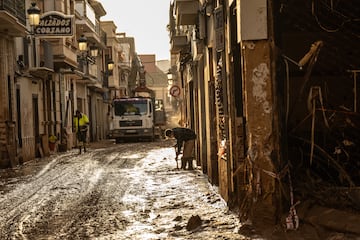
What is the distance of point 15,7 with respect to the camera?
2116cm

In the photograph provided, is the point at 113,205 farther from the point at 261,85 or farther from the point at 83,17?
the point at 83,17

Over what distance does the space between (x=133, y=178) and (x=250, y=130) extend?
750 cm

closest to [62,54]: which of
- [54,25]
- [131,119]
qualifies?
[54,25]

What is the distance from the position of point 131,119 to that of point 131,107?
0.78 meters

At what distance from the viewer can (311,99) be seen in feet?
24.8

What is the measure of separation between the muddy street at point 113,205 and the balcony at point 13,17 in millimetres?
5267

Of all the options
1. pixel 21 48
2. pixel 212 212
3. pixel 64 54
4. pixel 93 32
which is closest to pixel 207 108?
pixel 212 212

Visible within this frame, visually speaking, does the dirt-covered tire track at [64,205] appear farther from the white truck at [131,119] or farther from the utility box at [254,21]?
the white truck at [131,119]

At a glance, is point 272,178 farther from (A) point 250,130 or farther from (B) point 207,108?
(B) point 207,108

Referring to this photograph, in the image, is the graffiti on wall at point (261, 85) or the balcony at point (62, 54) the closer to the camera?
the graffiti on wall at point (261, 85)

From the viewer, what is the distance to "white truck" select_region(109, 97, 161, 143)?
36.0m

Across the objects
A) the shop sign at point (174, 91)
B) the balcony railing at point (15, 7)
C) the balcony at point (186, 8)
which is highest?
the balcony railing at point (15, 7)

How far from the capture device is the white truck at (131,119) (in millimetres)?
36031

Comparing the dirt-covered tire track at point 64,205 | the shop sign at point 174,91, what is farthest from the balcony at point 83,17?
the dirt-covered tire track at point 64,205
